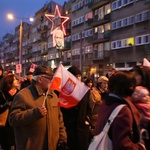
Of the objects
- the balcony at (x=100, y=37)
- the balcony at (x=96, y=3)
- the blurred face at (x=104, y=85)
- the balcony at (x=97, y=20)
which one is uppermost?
the balcony at (x=96, y=3)

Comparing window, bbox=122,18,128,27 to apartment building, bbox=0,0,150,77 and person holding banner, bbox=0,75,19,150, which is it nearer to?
Answer: apartment building, bbox=0,0,150,77

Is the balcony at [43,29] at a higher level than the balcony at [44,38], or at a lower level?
higher

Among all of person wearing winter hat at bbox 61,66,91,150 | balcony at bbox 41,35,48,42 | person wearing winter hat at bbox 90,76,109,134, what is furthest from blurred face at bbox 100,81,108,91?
balcony at bbox 41,35,48,42

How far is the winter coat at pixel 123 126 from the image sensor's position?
9.12 feet

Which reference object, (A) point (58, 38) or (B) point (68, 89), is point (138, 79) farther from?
(A) point (58, 38)

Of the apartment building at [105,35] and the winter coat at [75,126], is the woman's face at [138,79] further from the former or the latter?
the apartment building at [105,35]

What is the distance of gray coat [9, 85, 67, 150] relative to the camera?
3904 millimetres

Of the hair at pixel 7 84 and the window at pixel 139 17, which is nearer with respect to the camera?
the hair at pixel 7 84

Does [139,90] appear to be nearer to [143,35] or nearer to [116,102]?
[116,102]

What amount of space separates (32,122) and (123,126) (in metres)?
1.51

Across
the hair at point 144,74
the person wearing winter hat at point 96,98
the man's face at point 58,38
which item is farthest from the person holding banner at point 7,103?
the man's face at point 58,38

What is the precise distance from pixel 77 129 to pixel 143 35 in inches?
1172

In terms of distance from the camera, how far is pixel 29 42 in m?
86.2

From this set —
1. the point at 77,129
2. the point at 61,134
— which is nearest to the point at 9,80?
the point at 77,129
